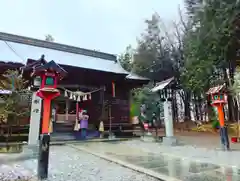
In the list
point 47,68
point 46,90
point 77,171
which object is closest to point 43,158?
point 77,171

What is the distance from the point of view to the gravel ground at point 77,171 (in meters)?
3.92

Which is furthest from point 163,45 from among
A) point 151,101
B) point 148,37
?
point 151,101

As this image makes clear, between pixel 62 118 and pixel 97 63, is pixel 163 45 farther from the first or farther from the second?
pixel 62 118

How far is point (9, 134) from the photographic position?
854 centimetres

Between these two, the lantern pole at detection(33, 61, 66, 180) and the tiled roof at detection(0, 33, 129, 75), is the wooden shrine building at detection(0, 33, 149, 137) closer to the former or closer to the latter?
the tiled roof at detection(0, 33, 129, 75)

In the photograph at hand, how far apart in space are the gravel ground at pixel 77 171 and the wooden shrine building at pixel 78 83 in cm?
555

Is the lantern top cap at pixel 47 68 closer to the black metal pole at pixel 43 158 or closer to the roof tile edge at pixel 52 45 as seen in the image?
the black metal pole at pixel 43 158

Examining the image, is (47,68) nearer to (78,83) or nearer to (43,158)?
(43,158)

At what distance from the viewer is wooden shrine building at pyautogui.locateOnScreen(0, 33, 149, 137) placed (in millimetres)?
10852

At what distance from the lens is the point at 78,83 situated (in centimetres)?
1126

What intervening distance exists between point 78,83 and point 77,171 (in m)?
7.27

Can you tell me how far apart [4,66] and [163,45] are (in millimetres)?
14840

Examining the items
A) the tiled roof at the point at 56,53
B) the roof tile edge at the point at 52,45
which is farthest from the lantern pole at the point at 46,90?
the roof tile edge at the point at 52,45

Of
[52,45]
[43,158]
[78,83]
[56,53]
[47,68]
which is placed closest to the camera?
[43,158]
